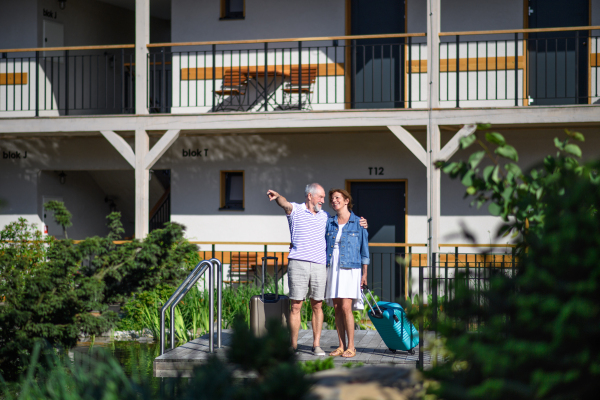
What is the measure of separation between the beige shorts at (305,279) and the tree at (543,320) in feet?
11.0

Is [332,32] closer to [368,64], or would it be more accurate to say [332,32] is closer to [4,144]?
[368,64]

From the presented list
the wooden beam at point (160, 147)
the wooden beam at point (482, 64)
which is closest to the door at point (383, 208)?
the wooden beam at point (482, 64)

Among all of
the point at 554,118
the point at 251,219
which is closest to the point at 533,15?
the point at 554,118

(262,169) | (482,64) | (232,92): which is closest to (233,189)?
(262,169)

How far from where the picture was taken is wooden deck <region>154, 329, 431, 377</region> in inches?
237

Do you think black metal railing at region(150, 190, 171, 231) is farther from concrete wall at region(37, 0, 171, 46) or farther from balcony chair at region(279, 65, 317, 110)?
balcony chair at region(279, 65, 317, 110)

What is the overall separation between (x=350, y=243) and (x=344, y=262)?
0.19 metres

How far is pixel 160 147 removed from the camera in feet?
34.1

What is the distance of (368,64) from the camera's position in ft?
39.2

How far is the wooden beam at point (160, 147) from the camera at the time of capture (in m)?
10.4

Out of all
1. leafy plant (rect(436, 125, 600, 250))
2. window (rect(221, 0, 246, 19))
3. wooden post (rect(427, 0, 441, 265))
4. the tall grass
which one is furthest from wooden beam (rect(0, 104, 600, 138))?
leafy plant (rect(436, 125, 600, 250))

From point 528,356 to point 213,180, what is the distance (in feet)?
33.6

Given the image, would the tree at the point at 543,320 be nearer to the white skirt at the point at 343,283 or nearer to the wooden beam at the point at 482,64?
the white skirt at the point at 343,283

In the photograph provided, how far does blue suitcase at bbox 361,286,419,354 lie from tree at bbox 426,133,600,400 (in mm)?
3357
